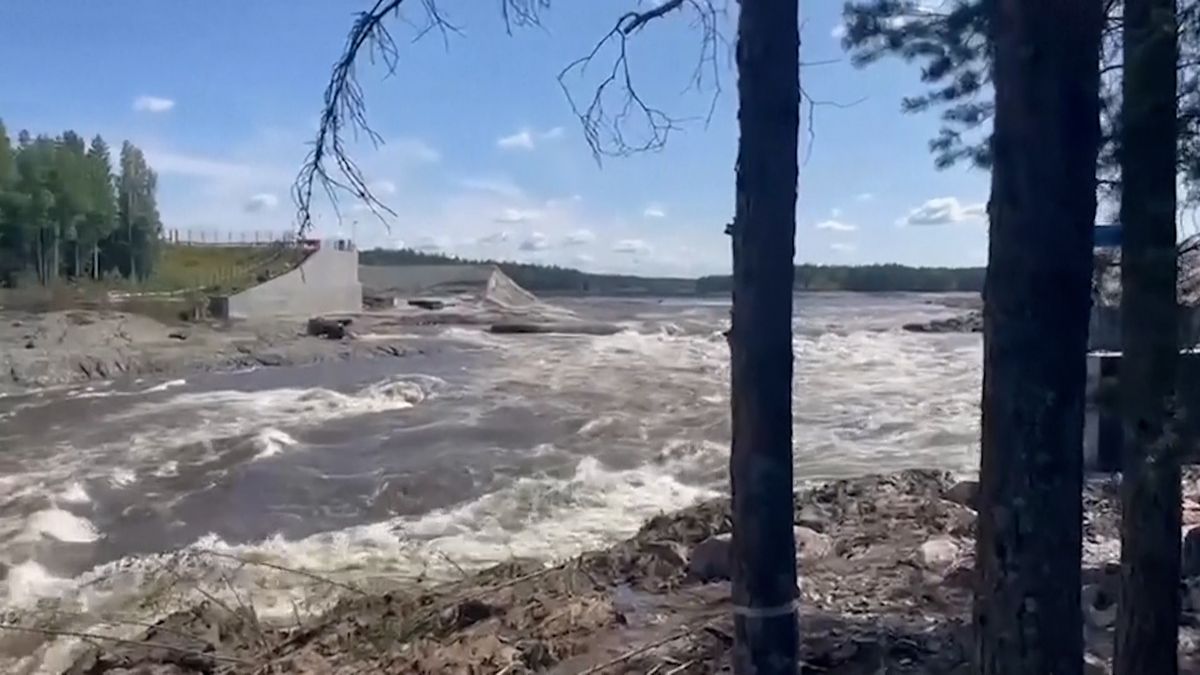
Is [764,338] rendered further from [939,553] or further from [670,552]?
[670,552]

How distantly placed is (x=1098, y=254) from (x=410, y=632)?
4227mm

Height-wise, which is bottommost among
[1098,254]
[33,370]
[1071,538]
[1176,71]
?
[33,370]

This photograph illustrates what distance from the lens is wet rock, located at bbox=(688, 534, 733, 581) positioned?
708cm

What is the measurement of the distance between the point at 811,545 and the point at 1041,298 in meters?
5.29

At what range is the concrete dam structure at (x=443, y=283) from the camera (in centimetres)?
8056

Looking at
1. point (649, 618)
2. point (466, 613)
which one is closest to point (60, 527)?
point (466, 613)

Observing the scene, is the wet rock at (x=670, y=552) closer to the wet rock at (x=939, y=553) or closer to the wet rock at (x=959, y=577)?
the wet rock at (x=939, y=553)

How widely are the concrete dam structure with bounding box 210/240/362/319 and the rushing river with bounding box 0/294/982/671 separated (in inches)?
673

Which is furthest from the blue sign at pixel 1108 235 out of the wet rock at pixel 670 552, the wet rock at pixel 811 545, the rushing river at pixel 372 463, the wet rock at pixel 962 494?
the rushing river at pixel 372 463

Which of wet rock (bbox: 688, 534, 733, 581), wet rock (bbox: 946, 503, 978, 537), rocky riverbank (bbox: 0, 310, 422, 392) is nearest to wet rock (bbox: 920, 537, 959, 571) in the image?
wet rock (bbox: 946, 503, 978, 537)

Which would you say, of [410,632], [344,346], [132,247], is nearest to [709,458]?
[410,632]

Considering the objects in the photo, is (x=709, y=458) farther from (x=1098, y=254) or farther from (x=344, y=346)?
(x=344, y=346)

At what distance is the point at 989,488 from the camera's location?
109 inches

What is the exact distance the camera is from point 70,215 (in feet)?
206
